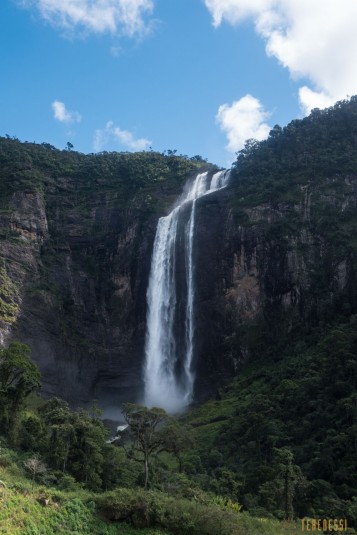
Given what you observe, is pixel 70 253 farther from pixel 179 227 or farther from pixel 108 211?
pixel 179 227

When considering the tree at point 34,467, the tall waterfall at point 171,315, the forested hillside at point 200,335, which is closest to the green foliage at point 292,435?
the forested hillside at point 200,335

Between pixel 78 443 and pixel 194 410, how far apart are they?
17483 mm

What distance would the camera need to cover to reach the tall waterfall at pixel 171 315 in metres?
42.6

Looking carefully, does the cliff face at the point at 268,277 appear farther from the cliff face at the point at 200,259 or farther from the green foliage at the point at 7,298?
the green foliage at the point at 7,298

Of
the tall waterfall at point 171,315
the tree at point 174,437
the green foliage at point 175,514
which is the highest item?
the tall waterfall at point 171,315

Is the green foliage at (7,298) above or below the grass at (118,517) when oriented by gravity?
above

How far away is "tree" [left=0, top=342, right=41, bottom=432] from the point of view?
77.5 ft

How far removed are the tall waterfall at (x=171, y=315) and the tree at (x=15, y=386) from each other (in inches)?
700

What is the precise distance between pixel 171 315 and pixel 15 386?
72.4 ft

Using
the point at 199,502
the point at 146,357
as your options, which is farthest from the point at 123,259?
the point at 199,502

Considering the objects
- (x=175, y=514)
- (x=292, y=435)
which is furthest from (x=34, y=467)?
(x=292, y=435)

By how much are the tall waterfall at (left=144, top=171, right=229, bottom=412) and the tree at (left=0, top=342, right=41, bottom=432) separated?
17.8 metres

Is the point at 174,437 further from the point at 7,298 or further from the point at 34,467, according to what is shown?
the point at 7,298

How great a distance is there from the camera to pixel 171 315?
45406mm
